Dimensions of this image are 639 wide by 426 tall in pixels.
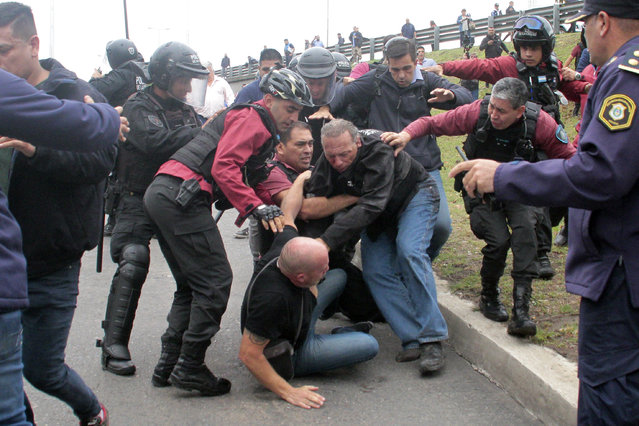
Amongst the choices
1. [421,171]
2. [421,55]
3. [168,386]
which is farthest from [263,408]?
[421,55]

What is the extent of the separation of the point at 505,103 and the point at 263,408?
94.9 inches

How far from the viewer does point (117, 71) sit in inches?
234

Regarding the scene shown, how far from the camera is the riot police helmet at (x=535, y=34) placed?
4.54 meters

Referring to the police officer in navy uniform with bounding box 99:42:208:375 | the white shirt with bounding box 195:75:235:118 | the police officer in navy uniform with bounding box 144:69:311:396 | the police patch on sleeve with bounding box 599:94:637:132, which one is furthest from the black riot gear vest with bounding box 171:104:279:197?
the white shirt with bounding box 195:75:235:118

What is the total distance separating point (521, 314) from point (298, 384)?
143 centimetres

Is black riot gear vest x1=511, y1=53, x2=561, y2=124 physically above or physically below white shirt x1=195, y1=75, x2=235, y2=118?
above

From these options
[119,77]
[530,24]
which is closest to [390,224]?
[530,24]

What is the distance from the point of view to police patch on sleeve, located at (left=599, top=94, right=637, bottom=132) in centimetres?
178

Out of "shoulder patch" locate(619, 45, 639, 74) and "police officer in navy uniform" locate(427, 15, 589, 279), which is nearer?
"shoulder patch" locate(619, 45, 639, 74)

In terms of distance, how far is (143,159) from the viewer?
4.31 meters

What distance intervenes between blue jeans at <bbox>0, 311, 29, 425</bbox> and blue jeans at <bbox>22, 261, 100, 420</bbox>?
2.56 ft

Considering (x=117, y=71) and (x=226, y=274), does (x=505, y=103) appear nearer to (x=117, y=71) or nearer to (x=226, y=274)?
(x=226, y=274)

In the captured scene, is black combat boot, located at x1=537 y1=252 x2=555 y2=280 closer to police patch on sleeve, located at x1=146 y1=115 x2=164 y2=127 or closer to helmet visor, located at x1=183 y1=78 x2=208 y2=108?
helmet visor, located at x1=183 y1=78 x2=208 y2=108

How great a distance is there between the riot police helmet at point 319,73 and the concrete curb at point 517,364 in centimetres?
208
